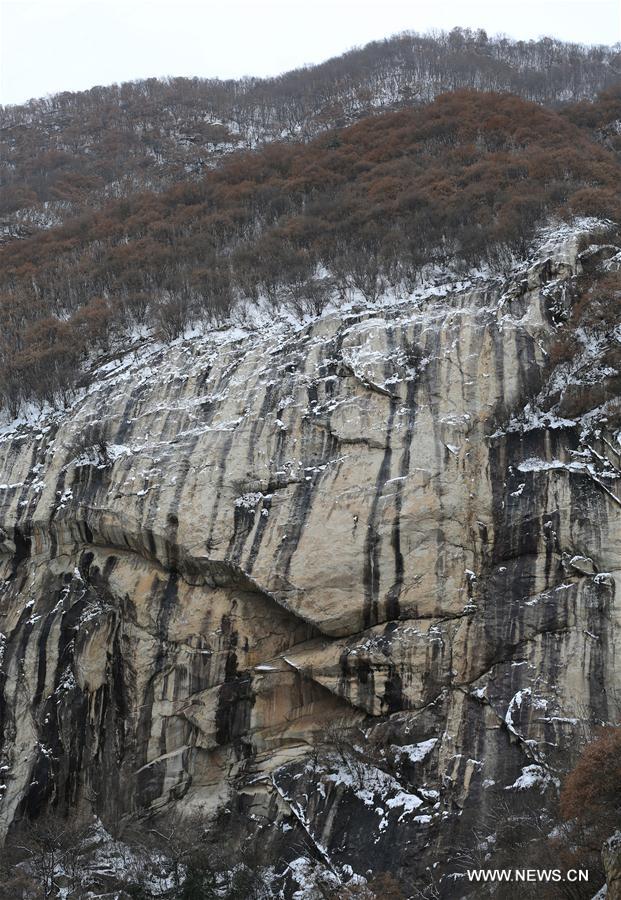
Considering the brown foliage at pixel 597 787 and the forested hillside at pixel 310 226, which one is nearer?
the brown foliage at pixel 597 787

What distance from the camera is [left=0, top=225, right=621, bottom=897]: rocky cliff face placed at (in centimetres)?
1917

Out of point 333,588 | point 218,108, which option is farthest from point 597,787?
point 218,108

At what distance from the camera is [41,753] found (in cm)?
2239

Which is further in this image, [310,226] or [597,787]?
[310,226]

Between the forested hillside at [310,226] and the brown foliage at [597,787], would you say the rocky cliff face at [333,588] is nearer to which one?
the brown foliage at [597,787]

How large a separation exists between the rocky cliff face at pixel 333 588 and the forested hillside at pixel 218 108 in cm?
2816

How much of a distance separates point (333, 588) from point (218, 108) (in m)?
51.5

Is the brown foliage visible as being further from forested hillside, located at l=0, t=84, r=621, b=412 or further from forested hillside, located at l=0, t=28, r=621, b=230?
forested hillside, located at l=0, t=28, r=621, b=230

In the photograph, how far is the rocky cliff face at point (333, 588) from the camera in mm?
19172

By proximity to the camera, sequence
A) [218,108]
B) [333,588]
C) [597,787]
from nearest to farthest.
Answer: [597,787] < [333,588] < [218,108]

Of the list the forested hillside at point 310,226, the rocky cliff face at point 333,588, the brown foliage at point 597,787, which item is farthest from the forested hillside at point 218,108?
the brown foliage at point 597,787

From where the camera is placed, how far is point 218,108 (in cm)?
6366

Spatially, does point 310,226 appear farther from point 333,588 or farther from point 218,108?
point 218,108

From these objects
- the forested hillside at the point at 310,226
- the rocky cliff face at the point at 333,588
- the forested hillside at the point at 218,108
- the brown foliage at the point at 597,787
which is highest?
the forested hillside at the point at 218,108
